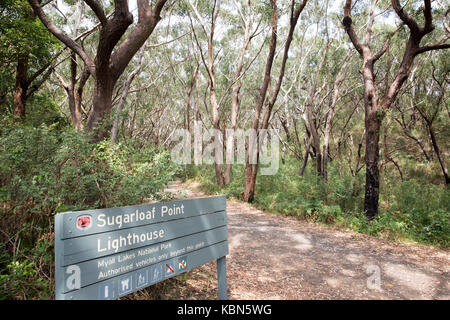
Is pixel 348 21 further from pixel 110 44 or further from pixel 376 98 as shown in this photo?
pixel 110 44

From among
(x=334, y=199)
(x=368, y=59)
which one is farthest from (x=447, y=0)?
(x=334, y=199)

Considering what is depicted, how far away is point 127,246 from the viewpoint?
2.05 metres

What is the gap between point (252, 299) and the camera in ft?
11.2

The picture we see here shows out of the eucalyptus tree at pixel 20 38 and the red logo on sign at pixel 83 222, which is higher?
the eucalyptus tree at pixel 20 38

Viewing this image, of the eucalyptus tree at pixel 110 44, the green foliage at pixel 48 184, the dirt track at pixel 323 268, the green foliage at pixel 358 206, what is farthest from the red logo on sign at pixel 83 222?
the green foliage at pixel 358 206

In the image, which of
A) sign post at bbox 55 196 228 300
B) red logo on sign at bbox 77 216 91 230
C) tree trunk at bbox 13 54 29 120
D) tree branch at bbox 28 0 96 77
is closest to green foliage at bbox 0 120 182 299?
sign post at bbox 55 196 228 300

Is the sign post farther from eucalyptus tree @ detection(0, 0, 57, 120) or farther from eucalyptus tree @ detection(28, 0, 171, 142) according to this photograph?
eucalyptus tree @ detection(0, 0, 57, 120)

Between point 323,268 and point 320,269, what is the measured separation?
74 millimetres

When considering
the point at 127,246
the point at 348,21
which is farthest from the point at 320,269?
the point at 348,21

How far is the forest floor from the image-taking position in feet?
11.9

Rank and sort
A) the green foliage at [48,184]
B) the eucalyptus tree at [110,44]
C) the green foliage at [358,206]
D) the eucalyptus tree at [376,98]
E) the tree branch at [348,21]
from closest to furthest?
the green foliage at [48,184]
the eucalyptus tree at [110,44]
the green foliage at [358,206]
the eucalyptus tree at [376,98]
the tree branch at [348,21]

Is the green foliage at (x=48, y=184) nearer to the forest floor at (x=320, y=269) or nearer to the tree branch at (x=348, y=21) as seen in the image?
the forest floor at (x=320, y=269)

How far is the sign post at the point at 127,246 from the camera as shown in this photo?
1.77 m
